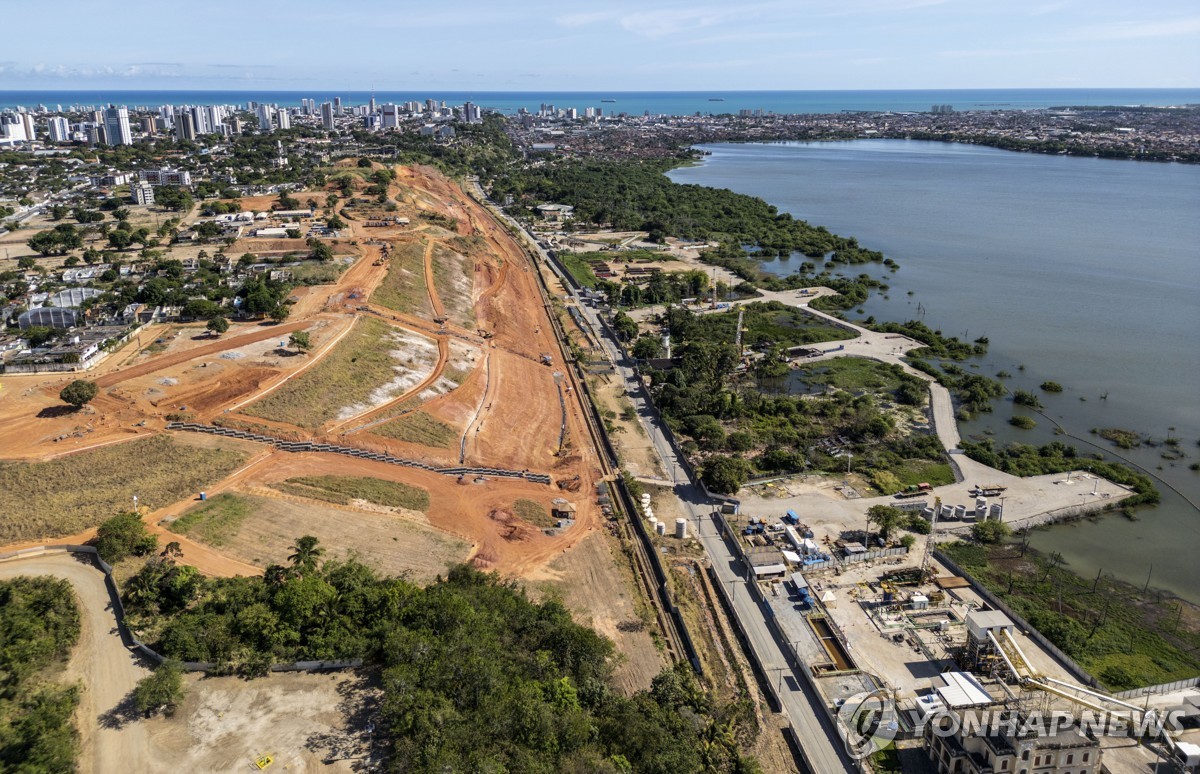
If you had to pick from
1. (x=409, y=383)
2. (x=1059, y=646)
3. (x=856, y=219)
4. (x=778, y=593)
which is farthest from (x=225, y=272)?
(x=856, y=219)

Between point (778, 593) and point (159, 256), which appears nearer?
point (778, 593)

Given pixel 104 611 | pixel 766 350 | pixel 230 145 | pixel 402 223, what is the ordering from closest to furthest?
1. pixel 104 611
2. pixel 766 350
3. pixel 402 223
4. pixel 230 145

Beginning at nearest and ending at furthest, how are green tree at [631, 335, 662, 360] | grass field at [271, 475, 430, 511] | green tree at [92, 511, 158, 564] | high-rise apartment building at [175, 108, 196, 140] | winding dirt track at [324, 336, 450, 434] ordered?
1. green tree at [92, 511, 158, 564]
2. grass field at [271, 475, 430, 511]
3. winding dirt track at [324, 336, 450, 434]
4. green tree at [631, 335, 662, 360]
5. high-rise apartment building at [175, 108, 196, 140]

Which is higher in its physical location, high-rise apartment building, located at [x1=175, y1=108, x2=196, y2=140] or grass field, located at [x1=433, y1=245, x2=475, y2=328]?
high-rise apartment building, located at [x1=175, y1=108, x2=196, y2=140]

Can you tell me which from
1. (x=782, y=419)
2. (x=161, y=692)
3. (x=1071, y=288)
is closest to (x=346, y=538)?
(x=161, y=692)

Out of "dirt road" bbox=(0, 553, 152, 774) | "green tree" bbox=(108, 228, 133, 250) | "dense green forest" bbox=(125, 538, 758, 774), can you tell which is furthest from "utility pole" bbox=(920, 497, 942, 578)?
"green tree" bbox=(108, 228, 133, 250)

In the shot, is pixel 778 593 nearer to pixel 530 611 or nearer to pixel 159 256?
pixel 530 611

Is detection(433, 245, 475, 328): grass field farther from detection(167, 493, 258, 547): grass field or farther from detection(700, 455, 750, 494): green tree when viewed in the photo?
detection(167, 493, 258, 547): grass field
